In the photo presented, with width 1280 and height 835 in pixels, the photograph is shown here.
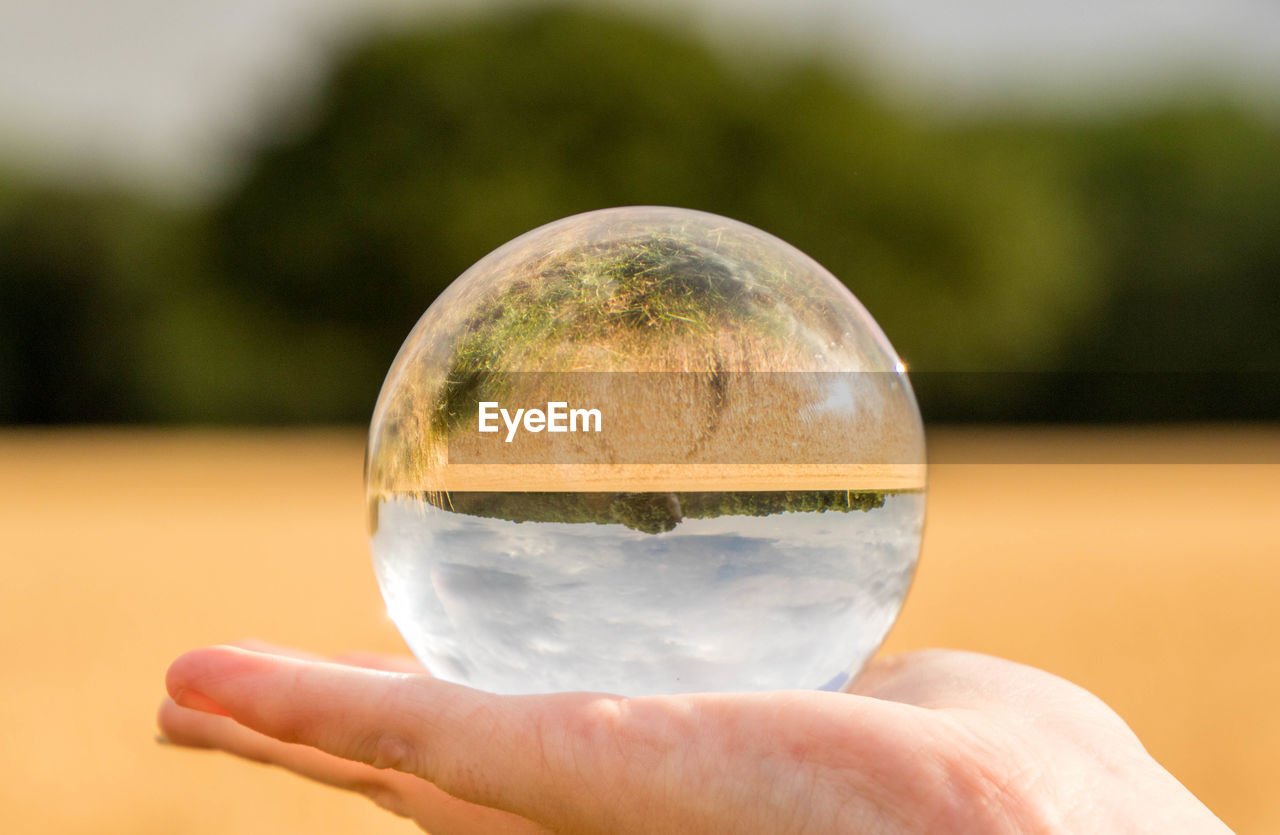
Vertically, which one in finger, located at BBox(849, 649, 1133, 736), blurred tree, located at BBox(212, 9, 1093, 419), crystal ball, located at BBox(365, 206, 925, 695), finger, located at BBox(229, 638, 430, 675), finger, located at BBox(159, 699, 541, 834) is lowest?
finger, located at BBox(159, 699, 541, 834)

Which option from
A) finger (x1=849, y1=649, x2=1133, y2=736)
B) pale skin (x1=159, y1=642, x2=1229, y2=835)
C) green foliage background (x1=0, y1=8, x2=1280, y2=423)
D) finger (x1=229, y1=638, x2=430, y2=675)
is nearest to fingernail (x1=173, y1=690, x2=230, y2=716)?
pale skin (x1=159, y1=642, x2=1229, y2=835)

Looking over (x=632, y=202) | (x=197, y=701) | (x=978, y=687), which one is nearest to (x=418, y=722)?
(x=197, y=701)

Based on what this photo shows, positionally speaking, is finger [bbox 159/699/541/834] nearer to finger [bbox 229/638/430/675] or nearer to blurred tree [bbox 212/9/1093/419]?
finger [bbox 229/638/430/675]

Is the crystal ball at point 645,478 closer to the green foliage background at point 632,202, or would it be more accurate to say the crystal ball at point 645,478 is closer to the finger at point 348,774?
the finger at point 348,774

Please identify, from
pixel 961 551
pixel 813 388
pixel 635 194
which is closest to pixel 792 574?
pixel 813 388

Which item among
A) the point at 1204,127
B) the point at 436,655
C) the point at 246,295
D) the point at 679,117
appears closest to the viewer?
the point at 436,655

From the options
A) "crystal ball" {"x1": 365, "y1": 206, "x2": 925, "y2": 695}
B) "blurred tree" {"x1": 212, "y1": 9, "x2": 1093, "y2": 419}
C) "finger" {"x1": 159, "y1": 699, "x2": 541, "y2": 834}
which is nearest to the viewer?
"crystal ball" {"x1": 365, "y1": 206, "x2": 925, "y2": 695}

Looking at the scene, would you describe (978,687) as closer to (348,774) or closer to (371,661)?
(348,774)

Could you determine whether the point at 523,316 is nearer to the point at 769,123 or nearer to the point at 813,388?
the point at 813,388
